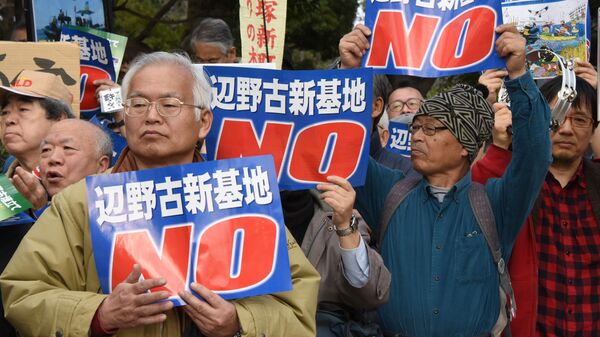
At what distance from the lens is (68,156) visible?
4.14m

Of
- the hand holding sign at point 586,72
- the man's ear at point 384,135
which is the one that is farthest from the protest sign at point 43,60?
the hand holding sign at point 586,72

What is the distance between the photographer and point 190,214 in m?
2.99

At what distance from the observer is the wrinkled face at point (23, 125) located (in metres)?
4.57

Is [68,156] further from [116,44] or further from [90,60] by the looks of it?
[116,44]

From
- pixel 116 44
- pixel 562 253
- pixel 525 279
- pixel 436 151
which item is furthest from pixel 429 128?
pixel 116 44

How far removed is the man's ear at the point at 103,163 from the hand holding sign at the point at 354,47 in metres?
1.22

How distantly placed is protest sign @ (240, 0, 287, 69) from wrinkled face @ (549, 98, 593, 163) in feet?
5.47

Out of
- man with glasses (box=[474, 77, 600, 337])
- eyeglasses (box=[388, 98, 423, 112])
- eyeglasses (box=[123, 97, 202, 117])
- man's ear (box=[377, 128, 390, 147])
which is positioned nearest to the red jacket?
man with glasses (box=[474, 77, 600, 337])

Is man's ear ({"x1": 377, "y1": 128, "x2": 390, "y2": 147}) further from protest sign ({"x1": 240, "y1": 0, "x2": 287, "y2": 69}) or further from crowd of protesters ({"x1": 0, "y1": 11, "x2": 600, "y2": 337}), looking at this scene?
protest sign ({"x1": 240, "y1": 0, "x2": 287, "y2": 69})

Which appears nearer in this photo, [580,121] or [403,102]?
[580,121]

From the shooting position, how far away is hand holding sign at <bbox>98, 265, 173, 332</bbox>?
2.76 m

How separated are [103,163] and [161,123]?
1.19m

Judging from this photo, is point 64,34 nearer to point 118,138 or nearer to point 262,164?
point 118,138

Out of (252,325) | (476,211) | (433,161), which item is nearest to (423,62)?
(433,161)
